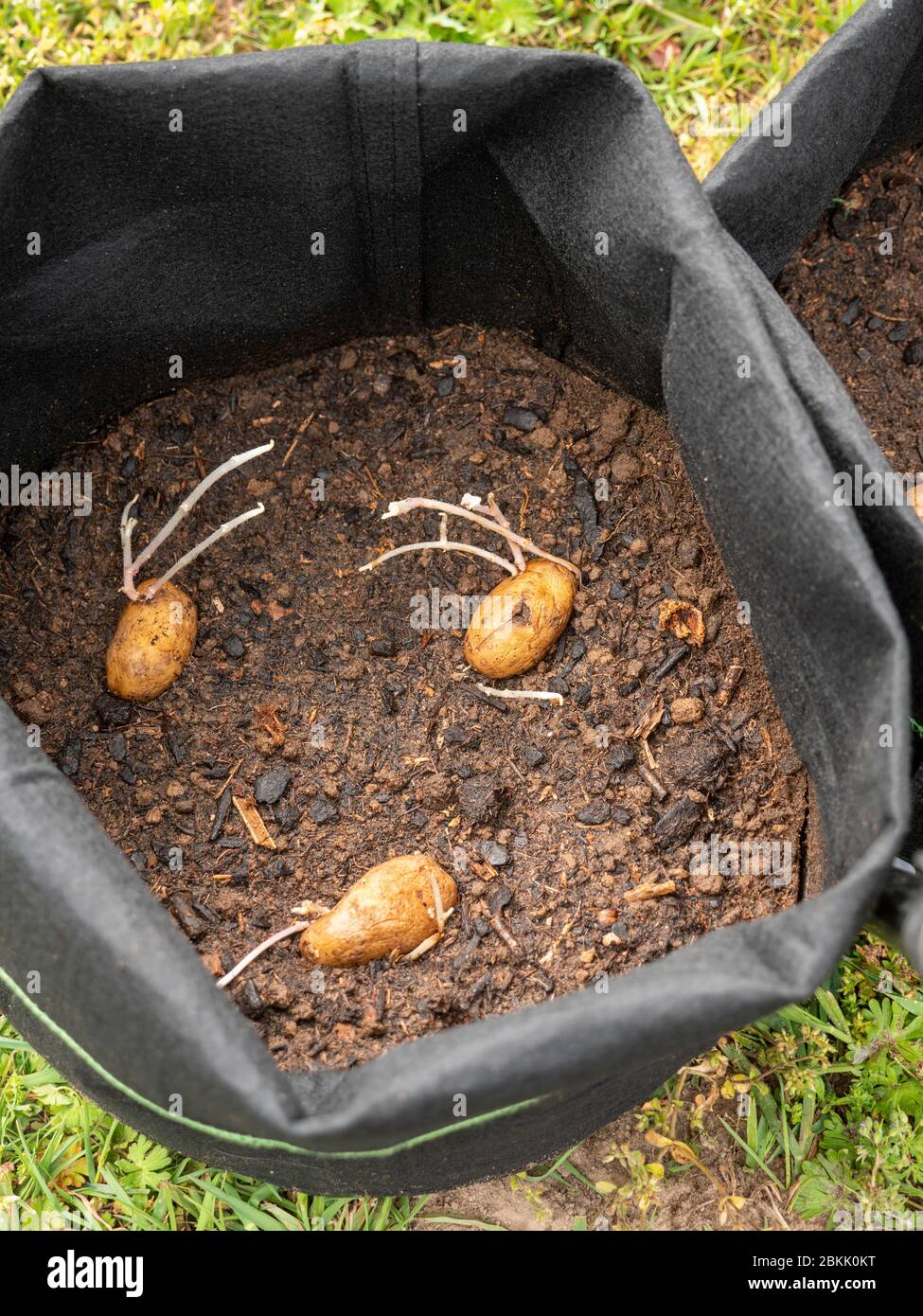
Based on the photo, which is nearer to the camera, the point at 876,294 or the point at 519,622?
the point at 519,622

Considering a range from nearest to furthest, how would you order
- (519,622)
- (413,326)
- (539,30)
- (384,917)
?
(384,917), (519,622), (413,326), (539,30)

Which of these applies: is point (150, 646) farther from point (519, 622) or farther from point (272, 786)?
point (519, 622)

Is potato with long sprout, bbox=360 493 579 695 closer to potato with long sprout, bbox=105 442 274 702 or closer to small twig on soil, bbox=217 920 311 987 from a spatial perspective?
potato with long sprout, bbox=105 442 274 702

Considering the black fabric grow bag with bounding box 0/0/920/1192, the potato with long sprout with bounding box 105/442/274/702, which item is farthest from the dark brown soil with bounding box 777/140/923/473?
the potato with long sprout with bounding box 105/442/274/702

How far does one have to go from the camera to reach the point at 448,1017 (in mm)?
1306

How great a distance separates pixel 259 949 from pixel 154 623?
A: 42 centimetres

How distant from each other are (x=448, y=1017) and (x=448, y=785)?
0.27 metres

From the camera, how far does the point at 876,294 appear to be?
1586 millimetres

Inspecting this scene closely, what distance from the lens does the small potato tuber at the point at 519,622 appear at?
141 cm

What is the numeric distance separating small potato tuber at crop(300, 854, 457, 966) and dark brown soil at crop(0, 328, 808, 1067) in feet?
0.09

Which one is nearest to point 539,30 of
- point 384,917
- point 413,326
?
point 413,326

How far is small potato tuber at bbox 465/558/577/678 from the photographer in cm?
141

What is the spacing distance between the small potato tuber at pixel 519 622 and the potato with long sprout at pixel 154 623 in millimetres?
327

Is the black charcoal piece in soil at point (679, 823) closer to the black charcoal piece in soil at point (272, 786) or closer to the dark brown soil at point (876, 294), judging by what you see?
the black charcoal piece in soil at point (272, 786)
